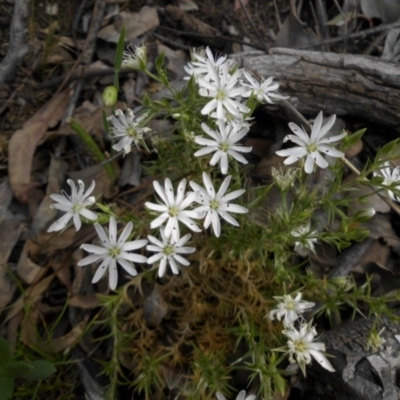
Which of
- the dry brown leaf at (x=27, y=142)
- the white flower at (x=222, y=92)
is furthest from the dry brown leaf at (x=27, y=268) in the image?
the white flower at (x=222, y=92)

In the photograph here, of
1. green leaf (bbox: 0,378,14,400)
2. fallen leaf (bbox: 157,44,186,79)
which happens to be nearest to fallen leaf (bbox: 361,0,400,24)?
fallen leaf (bbox: 157,44,186,79)

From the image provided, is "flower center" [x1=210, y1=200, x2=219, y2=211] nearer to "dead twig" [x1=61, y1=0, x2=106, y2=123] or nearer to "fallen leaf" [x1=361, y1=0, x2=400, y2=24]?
"dead twig" [x1=61, y1=0, x2=106, y2=123]

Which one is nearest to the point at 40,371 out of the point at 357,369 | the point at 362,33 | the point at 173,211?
the point at 173,211

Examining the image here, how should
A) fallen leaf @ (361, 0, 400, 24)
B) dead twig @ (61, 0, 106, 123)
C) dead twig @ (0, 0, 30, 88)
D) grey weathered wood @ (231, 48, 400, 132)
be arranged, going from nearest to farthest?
grey weathered wood @ (231, 48, 400, 132)
dead twig @ (0, 0, 30, 88)
dead twig @ (61, 0, 106, 123)
fallen leaf @ (361, 0, 400, 24)

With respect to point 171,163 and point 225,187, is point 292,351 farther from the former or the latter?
point 171,163

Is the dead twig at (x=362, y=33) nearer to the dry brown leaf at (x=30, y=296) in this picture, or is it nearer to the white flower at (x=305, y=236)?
the white flower at (x=305, y=236)

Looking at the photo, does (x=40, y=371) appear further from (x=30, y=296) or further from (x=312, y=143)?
(x=312, y=143)

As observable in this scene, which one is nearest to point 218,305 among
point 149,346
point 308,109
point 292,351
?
point 149,346
